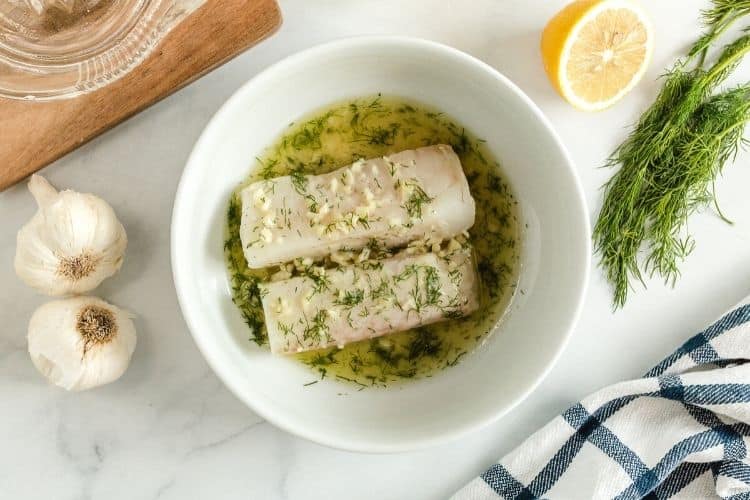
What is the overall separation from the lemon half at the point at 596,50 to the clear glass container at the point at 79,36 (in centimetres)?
94

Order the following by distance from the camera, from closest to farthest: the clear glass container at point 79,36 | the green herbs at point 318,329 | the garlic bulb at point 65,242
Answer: the clear glass container at point 79,36
the garlic bulb at point 65,242
the green herbs at point 318,329

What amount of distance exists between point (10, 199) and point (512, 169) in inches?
52.5

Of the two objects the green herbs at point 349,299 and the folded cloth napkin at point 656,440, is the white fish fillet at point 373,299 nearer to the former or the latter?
the green herbs at point 349,299

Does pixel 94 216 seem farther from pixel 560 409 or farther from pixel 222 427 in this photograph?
pixel 560 409

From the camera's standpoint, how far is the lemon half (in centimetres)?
189

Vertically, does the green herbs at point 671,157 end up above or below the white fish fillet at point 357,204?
above

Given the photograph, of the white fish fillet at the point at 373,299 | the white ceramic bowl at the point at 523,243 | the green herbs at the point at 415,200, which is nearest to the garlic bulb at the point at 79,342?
the white ceramic bowl at the point at 523,243

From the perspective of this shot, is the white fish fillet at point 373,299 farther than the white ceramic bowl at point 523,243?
Yes

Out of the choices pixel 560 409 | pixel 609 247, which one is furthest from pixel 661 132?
pixel 560 409

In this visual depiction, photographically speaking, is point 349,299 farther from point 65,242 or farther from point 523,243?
point 65,242

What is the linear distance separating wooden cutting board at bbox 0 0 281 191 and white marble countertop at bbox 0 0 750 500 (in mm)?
105

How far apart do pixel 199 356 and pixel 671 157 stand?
139 cm

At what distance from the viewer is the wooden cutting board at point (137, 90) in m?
1.87

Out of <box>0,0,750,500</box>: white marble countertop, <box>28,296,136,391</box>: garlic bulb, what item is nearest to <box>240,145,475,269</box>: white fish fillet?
<box>0,0,750,500</box>: white marble countertop
